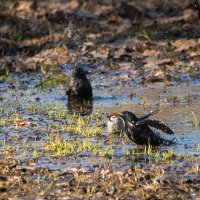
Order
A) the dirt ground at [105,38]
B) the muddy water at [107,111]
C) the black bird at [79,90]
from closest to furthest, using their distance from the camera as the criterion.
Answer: the muddy water at [107,111]
the black bird at [79,90]
the dirt ground at [105,38]

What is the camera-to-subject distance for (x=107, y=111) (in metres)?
15.0

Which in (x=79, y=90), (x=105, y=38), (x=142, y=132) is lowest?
(x=142, y=132)

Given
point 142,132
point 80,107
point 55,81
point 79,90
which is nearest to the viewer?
point 142,132

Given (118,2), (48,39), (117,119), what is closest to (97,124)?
(117,119)

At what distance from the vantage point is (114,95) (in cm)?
1688

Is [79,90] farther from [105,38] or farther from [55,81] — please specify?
[105,38]

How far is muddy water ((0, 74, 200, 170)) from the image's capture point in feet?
35.5

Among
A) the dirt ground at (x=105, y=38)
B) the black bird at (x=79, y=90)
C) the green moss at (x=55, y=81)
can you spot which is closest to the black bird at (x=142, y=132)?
the dirt ground at (x=105, y=38)

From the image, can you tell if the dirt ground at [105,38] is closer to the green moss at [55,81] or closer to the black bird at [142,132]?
the green moss at [55,81]

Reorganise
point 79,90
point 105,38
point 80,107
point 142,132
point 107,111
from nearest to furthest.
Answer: point 142,132
point 107,111
point 80,107
point 79,90
point 105,38

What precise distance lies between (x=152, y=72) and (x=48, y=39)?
4.30 meters

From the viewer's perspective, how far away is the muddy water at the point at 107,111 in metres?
10.8

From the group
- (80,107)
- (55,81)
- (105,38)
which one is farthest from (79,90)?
(105,38)

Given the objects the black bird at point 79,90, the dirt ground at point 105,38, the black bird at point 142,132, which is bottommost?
the black bird at point 142,132
